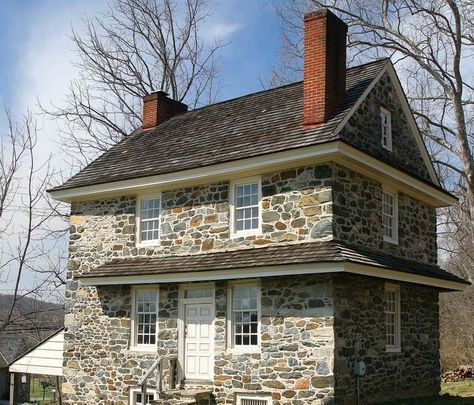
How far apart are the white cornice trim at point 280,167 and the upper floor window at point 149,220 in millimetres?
355

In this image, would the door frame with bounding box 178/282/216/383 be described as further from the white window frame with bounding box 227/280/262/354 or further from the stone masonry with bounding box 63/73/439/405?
the white window frame with bounding box 227/280/262/354

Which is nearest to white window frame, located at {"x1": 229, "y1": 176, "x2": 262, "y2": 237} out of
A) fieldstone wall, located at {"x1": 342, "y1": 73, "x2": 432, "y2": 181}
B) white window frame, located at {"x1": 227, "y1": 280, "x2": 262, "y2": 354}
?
white window frame, located at {"x1": 227, "y1": 280, "x2": 262, "y2": 354}

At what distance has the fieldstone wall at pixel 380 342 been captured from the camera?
44.9 ft

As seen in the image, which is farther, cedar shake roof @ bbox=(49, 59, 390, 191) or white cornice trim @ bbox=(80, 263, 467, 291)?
cedar shake roof @ bbox=(49, 59, 390, 191)

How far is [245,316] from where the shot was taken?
49.3ft

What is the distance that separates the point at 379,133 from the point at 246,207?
4131 millimetres

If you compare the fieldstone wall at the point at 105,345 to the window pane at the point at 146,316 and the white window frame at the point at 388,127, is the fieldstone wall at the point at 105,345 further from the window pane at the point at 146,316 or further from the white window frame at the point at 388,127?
the white window frame at the point at 388,127

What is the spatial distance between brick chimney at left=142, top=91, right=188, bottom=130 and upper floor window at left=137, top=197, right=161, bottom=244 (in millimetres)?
5019

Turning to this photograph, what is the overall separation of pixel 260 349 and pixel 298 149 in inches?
177

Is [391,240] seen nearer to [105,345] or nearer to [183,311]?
[183,311]

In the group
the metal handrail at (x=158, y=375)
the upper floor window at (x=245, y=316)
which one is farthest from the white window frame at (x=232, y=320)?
the metal handrail at (x=158, y=375)

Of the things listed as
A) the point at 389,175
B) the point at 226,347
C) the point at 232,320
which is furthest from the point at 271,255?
the point at 389,175

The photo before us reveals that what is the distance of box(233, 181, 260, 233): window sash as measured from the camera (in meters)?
15.5

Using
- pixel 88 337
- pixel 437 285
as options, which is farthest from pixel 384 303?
pixel 88 337
